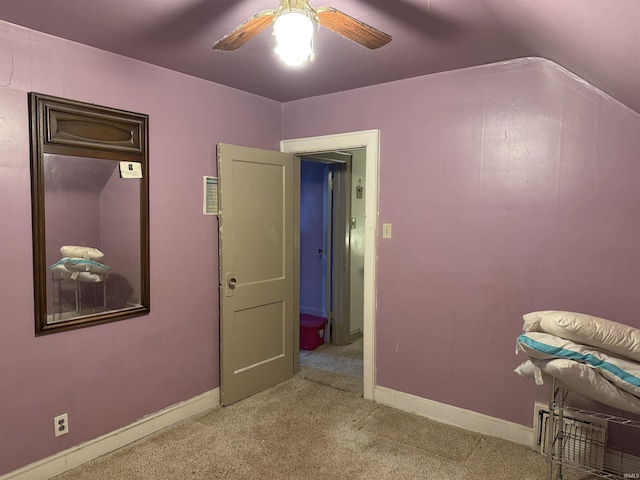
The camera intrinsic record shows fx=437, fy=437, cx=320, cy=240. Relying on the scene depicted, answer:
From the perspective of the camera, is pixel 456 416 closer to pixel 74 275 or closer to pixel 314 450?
pixel 314 450

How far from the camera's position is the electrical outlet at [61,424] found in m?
2.42

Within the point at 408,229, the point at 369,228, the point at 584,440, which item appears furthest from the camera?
the point at 369,228

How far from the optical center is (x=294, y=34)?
1.47 m

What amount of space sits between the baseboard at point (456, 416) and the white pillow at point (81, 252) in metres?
2.18

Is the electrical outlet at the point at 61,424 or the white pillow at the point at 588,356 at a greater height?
the white pillow at the point at 588,356

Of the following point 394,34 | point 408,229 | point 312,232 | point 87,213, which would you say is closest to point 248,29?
point 394,34

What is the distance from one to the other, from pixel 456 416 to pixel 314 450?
1.02 metres

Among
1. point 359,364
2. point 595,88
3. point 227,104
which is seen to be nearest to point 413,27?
point 595,88

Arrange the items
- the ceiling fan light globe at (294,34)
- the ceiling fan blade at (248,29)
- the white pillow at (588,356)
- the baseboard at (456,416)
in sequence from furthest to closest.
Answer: the baseboard at (456,416), the white pillow at (588,356), the ceiling fan blade at (248,29), the ceiling fan light globe at (294,34)

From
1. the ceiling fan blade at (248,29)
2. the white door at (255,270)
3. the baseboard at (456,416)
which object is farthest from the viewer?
the white door at (255,270)

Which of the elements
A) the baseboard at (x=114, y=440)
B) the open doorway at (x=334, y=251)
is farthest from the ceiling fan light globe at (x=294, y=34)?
the open doorway at (x=334, y=251)

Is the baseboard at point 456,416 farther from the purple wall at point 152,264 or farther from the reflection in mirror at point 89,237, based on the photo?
the reflection in mirror at point 89,237

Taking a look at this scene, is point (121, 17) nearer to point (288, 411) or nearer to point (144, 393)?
point (144, 393)

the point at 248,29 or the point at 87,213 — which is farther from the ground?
the point at 248,29
